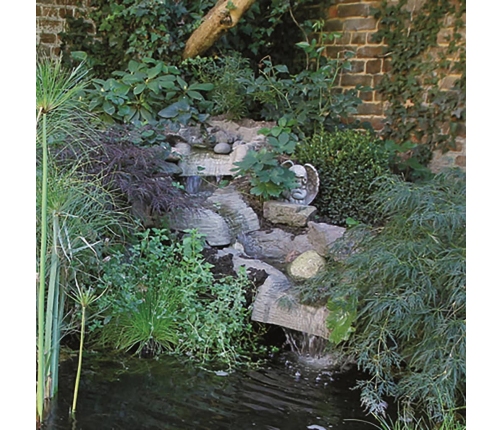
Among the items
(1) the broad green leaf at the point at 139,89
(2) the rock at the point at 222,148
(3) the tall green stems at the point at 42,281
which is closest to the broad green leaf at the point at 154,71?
(1) the broad green leaf at the point at 139,89

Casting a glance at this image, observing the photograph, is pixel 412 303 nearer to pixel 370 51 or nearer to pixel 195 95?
pixel 195 95

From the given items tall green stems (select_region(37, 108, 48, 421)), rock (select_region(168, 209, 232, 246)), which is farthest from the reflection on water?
rock (select_region(168, 209, 232, 246))

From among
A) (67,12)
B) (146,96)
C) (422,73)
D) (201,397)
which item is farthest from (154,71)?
(201,397)

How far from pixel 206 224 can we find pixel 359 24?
389 cm

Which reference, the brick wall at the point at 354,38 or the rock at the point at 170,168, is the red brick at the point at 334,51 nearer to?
the brick wall at the point at 354,38

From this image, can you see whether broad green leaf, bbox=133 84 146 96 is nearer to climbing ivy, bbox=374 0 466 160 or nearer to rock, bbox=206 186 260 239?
rock, bbox=206 186 260 239

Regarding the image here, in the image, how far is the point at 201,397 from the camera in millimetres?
3547

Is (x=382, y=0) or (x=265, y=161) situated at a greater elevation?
(x=382, y=0)

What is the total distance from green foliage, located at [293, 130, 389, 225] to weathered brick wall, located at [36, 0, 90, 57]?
12.5 ft
